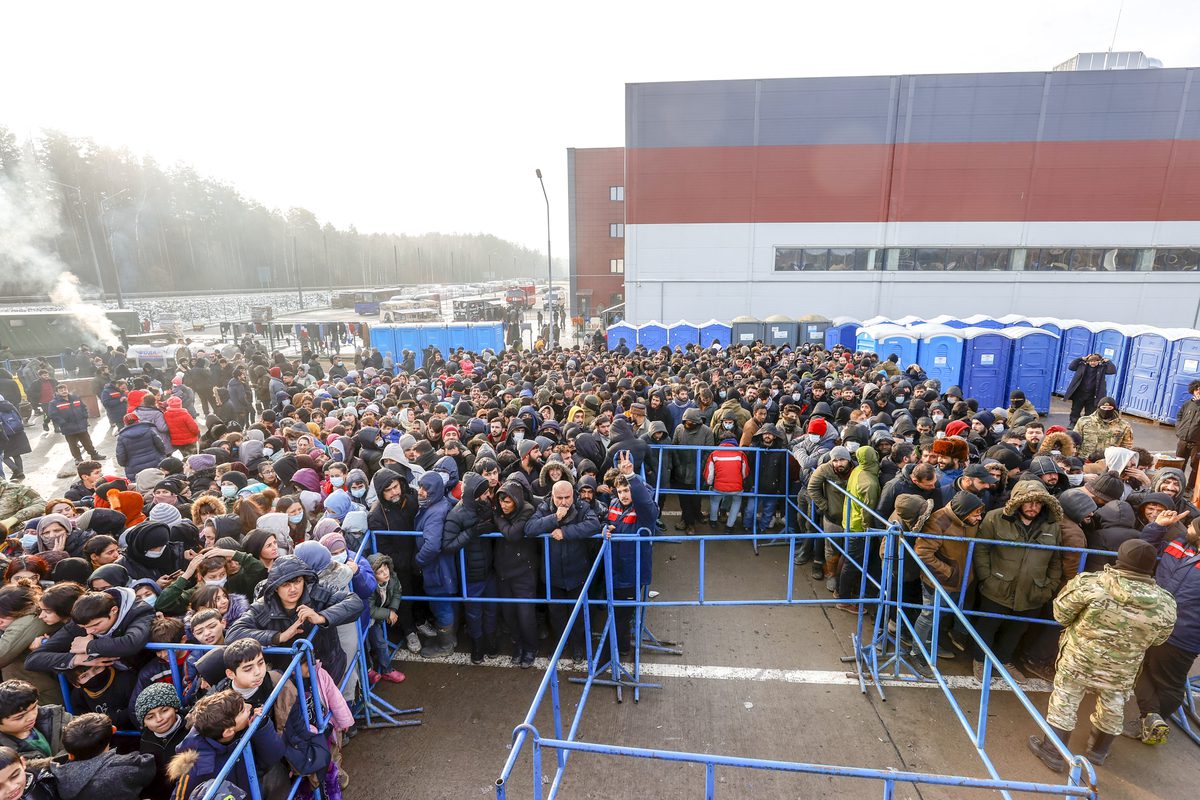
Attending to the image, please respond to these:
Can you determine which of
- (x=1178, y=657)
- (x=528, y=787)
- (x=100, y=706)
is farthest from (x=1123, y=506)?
(x=100, y=706)

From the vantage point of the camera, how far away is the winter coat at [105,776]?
255 centimetres

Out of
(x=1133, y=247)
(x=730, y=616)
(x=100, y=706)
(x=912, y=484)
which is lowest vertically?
(x=730, y=616)

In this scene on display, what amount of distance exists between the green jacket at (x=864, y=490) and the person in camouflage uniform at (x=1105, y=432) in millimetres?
4016

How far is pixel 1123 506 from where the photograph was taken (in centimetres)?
473

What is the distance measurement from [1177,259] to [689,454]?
30.0 m

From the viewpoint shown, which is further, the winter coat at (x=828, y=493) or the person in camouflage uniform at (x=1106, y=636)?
the winter coat at (x=828, y=493)

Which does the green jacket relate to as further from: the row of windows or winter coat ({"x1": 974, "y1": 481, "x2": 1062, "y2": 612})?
the row of windows

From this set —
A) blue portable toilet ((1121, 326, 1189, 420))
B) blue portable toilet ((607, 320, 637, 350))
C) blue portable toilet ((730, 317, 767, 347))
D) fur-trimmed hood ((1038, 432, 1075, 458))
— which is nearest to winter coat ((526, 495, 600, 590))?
fur-trimmed hood ((1038, 432, 1075, 458))

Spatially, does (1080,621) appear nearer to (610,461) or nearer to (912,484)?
(912,484)

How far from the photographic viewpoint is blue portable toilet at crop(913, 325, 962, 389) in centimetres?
1561

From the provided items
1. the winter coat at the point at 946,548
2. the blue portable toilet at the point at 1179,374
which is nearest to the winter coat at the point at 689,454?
the winter coat at the point at 946,548

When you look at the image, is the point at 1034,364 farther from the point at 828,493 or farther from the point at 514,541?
the point at 514,541

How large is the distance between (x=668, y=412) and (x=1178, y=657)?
6.02 meters

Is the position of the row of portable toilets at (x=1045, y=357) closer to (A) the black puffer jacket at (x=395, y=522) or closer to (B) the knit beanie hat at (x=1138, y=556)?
Result: (B) the knit beanie hat at (x=1138, y=556)
